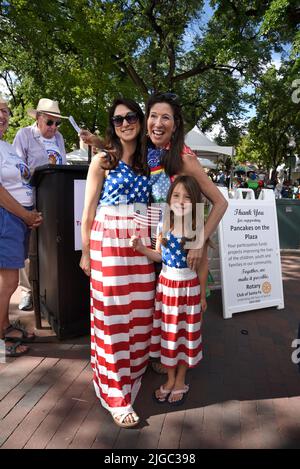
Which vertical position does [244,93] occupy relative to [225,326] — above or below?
above

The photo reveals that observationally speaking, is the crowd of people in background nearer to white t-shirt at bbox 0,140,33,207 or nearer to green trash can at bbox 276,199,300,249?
green trash can at bbox 276,199,300,249

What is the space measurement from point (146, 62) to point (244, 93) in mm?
9630

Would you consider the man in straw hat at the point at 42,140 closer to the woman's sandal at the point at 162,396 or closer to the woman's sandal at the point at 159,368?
the woman's sandal at the point at 159,368

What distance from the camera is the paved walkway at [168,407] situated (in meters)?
2.18

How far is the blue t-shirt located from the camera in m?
2.29

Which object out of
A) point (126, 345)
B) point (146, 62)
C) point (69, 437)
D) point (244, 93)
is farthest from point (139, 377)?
point (244, 93)

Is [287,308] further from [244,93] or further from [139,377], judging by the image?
[244,93]

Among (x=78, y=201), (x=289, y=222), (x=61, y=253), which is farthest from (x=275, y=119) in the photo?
(x=61, y=253)

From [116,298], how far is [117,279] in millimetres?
120

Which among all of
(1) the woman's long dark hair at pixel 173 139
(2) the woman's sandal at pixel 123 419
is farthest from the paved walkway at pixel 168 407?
(1) the woman's long dark hair at pixel 173 139

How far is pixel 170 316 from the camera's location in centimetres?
241

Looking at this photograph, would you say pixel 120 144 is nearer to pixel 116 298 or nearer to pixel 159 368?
pixel 116 298

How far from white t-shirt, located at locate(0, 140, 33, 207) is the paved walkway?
135cm

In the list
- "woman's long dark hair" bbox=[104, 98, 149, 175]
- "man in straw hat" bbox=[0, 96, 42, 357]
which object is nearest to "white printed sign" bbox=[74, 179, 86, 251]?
"man in straw hat" bbox=[0, 96, 42, 357]
